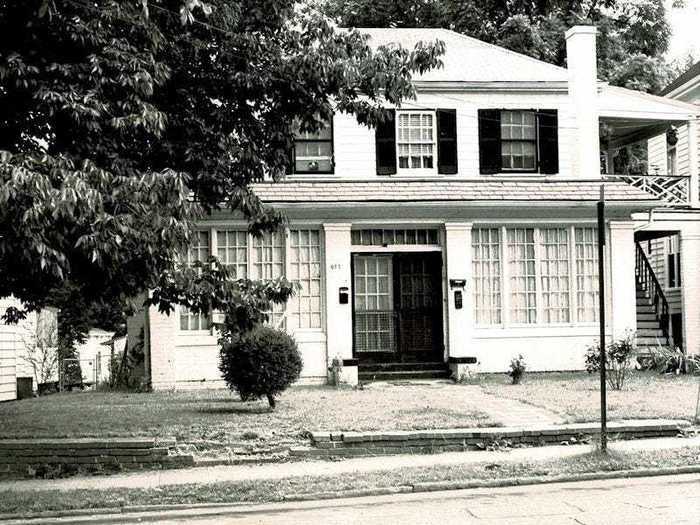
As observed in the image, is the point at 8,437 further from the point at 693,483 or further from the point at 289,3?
the point at 693,483

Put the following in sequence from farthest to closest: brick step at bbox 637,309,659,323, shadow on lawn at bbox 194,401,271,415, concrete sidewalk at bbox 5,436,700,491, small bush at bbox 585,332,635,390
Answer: brick step at bbox 637,309,659,323, small bush at bbox 585,332,635,390, shadow on lawn at bbox 194,401,271,415, concrete sidewalk at bbox 5,436,700,491

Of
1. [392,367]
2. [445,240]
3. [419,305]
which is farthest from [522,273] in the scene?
[392,367]

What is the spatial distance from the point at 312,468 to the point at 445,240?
32.8 ft

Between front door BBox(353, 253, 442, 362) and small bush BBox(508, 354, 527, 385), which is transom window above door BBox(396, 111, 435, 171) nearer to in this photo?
front door BBox(353, 253, 442, 362)

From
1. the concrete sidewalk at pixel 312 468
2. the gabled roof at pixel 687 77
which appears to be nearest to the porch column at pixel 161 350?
the concrete sidewalk at pixel 312 468

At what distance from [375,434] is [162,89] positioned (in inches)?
207

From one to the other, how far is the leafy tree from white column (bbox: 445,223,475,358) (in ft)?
22.1

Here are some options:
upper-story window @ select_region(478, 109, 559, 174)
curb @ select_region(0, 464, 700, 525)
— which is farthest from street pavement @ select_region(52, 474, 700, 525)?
upper-story window @ select_region(478, 109, 559, 174)

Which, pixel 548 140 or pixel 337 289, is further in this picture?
pixel 548 140

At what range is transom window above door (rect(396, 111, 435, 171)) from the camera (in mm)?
21172

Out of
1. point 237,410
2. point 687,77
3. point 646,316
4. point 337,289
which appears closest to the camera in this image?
point 237,410

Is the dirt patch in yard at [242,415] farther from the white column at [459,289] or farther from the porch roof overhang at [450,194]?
the porch roof overhang at [450,194]

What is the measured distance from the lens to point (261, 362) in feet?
46.6

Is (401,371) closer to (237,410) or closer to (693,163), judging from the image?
(237,410)
